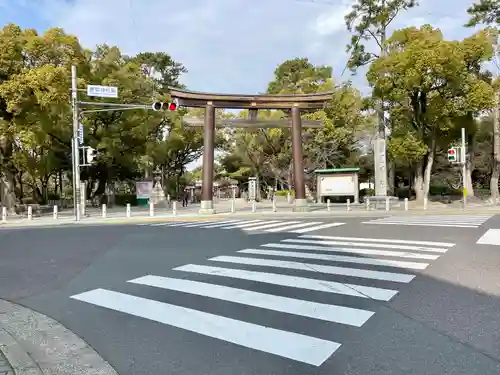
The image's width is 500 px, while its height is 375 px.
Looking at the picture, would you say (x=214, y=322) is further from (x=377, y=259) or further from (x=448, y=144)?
(x=448, y=144)

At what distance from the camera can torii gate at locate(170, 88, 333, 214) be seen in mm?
25094

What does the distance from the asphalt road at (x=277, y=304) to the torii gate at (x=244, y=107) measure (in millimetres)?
14885

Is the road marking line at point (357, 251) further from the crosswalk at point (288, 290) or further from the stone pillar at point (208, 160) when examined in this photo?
the stone pillar at point (208, 160)

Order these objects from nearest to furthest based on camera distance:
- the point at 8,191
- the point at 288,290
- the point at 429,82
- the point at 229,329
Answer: the point at 229,329
the point at 288,290
the point at 429,82
the point at 8,191

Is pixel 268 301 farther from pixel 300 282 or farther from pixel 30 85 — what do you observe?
pixel 30 85

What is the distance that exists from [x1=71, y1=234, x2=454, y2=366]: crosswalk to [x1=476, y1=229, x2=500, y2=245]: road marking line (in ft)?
3.84

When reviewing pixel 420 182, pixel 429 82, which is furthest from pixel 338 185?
pixel 429 82

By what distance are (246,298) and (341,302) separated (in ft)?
4.05

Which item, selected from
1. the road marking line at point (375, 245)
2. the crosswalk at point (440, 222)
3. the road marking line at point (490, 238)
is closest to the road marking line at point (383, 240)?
the road marking line at point (375, 245)

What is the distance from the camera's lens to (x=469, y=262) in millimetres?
7938

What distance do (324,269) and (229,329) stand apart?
330 centimetres

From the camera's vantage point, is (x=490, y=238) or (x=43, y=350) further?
(x=490, y=238)

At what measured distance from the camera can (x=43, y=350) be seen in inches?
164

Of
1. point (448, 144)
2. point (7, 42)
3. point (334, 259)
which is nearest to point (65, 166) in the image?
point (7, 42)
